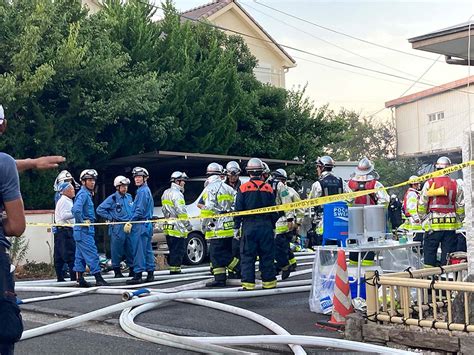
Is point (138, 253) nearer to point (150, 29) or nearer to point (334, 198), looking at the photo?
point (334, 198)

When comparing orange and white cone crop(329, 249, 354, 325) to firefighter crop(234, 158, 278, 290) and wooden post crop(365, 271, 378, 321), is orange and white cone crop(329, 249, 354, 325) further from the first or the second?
firefighter crop(234, 158, 278, 290)

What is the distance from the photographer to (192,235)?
15141 millimetres

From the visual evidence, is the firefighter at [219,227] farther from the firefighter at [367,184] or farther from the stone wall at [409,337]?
the stone wall at [409,337]

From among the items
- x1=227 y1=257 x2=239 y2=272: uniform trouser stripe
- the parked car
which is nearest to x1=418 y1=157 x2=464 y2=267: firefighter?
x1=227 y1=257 x2=239 y2=272: uniform trouser stripe

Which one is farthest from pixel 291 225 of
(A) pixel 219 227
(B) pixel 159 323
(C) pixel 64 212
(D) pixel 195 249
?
Answer: (D) pixel 195 249

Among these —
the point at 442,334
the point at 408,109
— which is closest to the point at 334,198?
the point at 442,334

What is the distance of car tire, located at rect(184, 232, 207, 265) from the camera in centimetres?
1499

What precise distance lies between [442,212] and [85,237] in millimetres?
5466

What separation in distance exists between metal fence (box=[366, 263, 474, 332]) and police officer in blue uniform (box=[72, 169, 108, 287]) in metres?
5.39

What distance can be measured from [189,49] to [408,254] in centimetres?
1237

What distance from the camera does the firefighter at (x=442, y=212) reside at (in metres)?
9.20

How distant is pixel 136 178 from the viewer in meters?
11.7

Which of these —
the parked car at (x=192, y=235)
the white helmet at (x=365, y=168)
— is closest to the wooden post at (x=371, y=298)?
the white helmet at (x=365, y=168)

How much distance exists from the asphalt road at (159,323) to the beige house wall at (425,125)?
38.9ft
